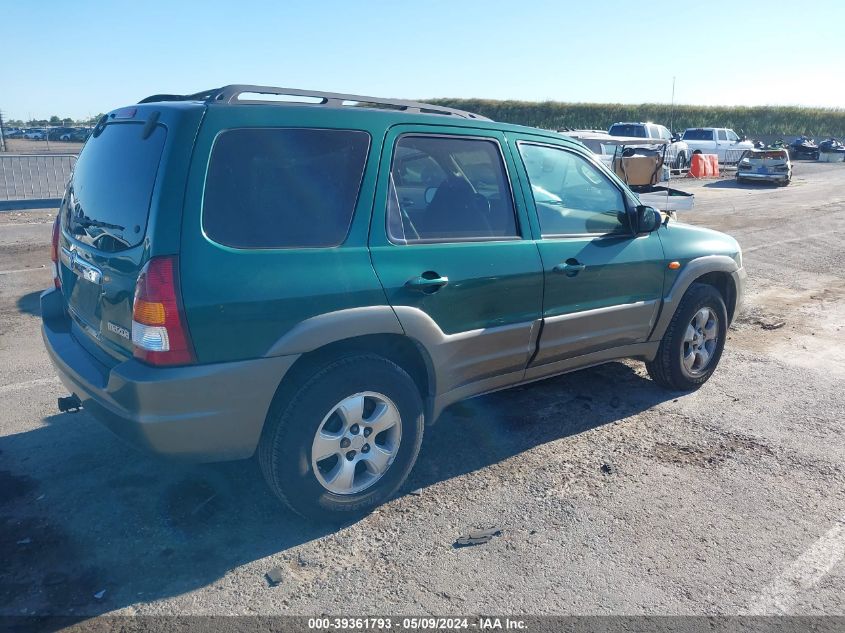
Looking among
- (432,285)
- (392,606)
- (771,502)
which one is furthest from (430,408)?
(771,502)

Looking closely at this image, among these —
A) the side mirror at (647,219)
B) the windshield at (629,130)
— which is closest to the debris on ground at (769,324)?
the side mirror at (647,219)

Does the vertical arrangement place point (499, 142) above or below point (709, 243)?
above

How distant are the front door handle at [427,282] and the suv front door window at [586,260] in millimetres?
791

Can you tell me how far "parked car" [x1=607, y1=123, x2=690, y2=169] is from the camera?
1041 inches

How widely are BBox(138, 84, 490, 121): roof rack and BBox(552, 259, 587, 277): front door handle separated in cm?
97

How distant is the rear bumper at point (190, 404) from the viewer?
2.91 m

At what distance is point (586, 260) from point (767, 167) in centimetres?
2311

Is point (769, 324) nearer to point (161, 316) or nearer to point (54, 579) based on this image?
point (161, 316)

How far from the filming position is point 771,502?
12.3 feet

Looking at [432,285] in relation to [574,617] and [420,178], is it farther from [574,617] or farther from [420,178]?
[574,617]

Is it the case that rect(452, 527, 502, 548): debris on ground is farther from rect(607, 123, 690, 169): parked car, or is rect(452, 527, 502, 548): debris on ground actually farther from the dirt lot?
rect(607, 123, 690, 169): parked car

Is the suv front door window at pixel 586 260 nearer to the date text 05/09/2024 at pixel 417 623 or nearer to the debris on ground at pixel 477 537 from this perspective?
the debris on ground at pixel 477 537

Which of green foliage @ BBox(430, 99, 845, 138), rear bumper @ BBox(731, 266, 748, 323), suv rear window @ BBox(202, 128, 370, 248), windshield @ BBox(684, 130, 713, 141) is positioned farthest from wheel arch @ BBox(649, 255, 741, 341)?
green foliage @ BBox(430, 99, 845, 138)

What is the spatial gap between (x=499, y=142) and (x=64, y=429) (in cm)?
318
